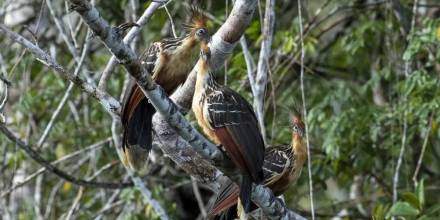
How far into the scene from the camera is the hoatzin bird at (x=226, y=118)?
12.6 ft

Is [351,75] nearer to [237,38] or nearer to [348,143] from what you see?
[348,143]

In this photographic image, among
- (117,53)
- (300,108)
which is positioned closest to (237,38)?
A: (117,53)

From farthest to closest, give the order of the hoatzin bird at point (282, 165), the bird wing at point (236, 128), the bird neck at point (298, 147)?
the bird neck at point (298, 147), the hoatzin bird at point (282, 165), the bird wing at point (236, 128)

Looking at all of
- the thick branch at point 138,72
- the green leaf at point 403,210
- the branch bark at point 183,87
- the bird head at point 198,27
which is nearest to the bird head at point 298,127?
the green leaf at point 403,210

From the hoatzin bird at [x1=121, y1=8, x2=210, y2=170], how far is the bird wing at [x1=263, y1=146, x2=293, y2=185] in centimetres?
67

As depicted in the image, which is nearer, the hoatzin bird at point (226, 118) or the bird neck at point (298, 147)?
the hoatzin bird at point (226, 118)

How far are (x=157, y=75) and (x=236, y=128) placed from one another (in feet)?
1.91

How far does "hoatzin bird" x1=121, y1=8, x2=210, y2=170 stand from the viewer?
4.17 metres

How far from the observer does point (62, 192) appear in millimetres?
7078

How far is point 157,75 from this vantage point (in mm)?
4352

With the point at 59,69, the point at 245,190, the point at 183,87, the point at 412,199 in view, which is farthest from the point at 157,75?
the point at 412,199

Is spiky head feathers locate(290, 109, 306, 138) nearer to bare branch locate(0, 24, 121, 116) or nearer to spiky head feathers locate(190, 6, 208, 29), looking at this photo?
spiky head feathers locate(190, 6, 208, 29)

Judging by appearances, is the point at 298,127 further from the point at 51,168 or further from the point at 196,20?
the point at 51,168

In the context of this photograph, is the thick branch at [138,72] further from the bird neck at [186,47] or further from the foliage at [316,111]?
the foliage at [316,111]
